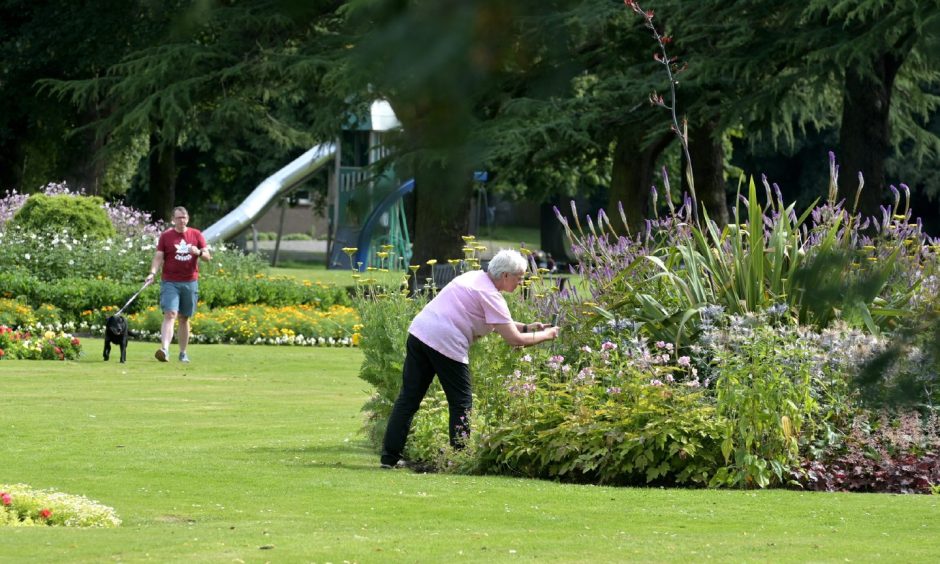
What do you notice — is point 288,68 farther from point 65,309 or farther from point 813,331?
point 65,309

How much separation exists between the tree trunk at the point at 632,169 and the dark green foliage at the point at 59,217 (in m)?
9.05

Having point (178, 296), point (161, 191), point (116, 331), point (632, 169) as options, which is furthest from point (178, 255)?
point (161, 191)

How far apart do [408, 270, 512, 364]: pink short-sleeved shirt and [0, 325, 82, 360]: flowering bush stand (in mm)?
8196

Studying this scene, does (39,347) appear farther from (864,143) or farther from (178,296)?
(864,143)

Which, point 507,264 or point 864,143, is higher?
point 864,143

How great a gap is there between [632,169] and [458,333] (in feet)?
24.5

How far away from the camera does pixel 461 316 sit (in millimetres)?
8047

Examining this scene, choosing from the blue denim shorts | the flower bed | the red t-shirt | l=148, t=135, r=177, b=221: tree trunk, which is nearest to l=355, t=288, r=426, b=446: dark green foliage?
the red t-shirt

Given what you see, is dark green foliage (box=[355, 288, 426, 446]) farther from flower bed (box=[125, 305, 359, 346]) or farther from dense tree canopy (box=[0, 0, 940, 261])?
flower bed (box=[125, 305, 359, 346])

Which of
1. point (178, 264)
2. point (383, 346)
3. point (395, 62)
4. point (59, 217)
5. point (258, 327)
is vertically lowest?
point (258, 327)

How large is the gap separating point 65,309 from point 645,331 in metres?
11.9

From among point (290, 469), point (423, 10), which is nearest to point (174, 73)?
point (423, 10)

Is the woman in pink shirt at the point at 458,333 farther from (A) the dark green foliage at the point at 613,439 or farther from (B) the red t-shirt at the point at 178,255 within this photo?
(B) the red t-shirt at the point at 178,255

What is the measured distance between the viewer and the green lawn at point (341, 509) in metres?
5.80
